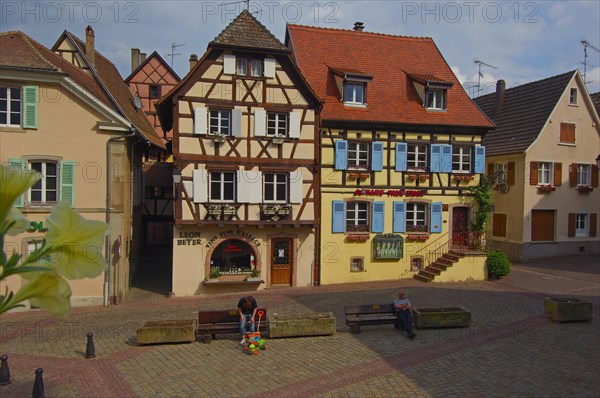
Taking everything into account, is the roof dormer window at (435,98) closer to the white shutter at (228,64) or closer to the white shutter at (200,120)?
the white shutter at (228,64)

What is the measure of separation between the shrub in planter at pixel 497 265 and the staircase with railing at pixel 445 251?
462 mm

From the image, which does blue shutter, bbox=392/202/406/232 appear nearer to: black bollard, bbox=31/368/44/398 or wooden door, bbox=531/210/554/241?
wooden door, bbox=531/210/554/241

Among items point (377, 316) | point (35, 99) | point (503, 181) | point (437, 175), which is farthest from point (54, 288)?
point (503, 181)

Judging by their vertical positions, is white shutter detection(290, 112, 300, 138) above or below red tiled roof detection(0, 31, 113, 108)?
below

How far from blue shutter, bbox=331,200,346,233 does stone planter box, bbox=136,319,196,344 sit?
9.33 metres

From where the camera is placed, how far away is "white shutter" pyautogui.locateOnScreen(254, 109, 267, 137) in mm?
19016

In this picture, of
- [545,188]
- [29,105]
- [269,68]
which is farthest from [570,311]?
[29,105]

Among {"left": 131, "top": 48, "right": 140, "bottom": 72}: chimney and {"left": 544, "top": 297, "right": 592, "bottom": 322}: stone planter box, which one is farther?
{"left": 131, "top": 48, "right": 140, "bottom": 72}: chimney

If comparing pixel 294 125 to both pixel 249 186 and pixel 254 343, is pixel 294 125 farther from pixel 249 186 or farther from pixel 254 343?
pixel 254 343

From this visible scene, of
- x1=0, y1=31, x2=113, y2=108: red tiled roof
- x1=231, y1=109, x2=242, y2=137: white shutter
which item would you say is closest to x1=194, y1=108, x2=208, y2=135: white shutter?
x1=231, y1=109, x2=242, y2=137: white shutter

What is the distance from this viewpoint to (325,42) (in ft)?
78.0

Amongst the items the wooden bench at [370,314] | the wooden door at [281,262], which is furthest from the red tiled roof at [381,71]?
the wooden bench at [370,314]

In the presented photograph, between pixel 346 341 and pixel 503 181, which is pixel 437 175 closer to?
pixel 503 181

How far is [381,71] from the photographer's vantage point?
2320cm
